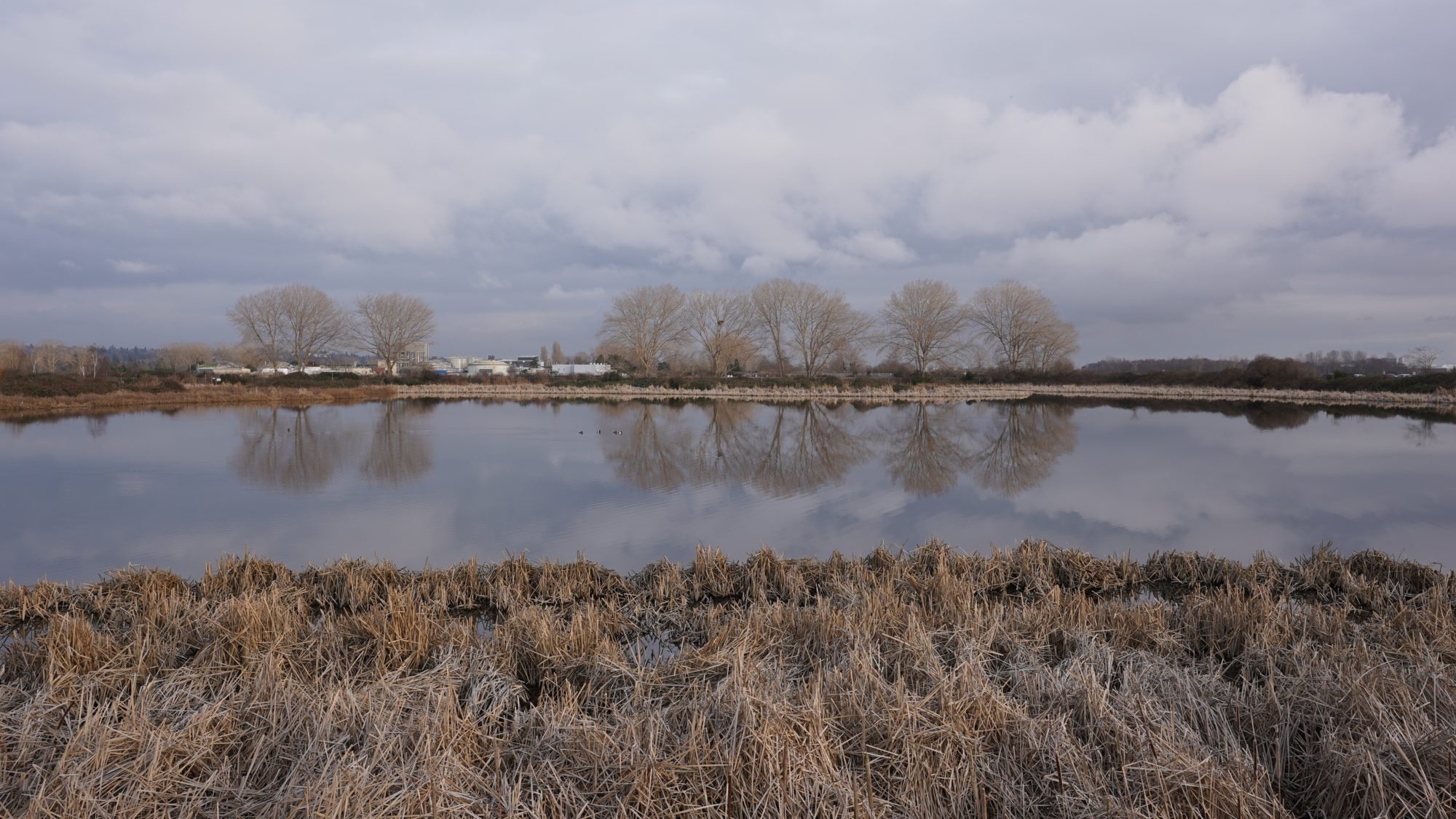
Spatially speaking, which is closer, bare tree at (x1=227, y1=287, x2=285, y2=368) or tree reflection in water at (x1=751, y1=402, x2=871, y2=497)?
tree reflection in water at (x1=751, y1=402, x2=871, y2=497)

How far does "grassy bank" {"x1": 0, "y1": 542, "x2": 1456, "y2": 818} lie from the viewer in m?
2.52

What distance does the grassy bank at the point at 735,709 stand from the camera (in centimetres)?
252

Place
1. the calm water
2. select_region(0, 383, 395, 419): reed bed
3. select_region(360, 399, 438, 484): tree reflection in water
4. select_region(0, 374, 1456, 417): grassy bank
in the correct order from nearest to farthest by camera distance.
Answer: the calm water < select_region(360, 399, 438, 484): tree reflection in water < select_region(0, 383, 395, 419): reed bed < select_region(0, 374, 1456, 417): grassy bank

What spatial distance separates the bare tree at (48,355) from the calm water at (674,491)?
1499 inches

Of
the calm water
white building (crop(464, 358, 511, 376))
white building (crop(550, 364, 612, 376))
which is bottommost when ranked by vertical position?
the calm water

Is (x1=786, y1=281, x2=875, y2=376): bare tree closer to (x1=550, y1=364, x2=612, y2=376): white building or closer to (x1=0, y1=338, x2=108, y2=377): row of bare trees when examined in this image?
(x1=550, y1=364, x2=612, y2=376): white building

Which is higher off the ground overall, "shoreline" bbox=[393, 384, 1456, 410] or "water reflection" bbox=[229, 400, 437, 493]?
"shoreline" bbox=[393, 384, 1456, 410]

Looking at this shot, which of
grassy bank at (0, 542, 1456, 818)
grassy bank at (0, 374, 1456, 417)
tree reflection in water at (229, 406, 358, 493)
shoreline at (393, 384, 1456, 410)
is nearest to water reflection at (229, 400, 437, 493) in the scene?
tree reflection in water at (229, 406, 358, 493)

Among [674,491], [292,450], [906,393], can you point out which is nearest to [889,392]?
[906,393]

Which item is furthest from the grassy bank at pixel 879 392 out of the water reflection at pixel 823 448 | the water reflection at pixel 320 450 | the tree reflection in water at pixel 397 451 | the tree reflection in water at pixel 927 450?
the water reflection at pixel 320 450

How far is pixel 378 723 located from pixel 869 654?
2.39 meters

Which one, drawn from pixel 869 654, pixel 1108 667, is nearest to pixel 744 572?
pixel 869 654

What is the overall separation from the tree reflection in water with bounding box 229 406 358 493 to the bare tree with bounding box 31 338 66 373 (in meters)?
38.4

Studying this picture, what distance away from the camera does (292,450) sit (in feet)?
49.9
